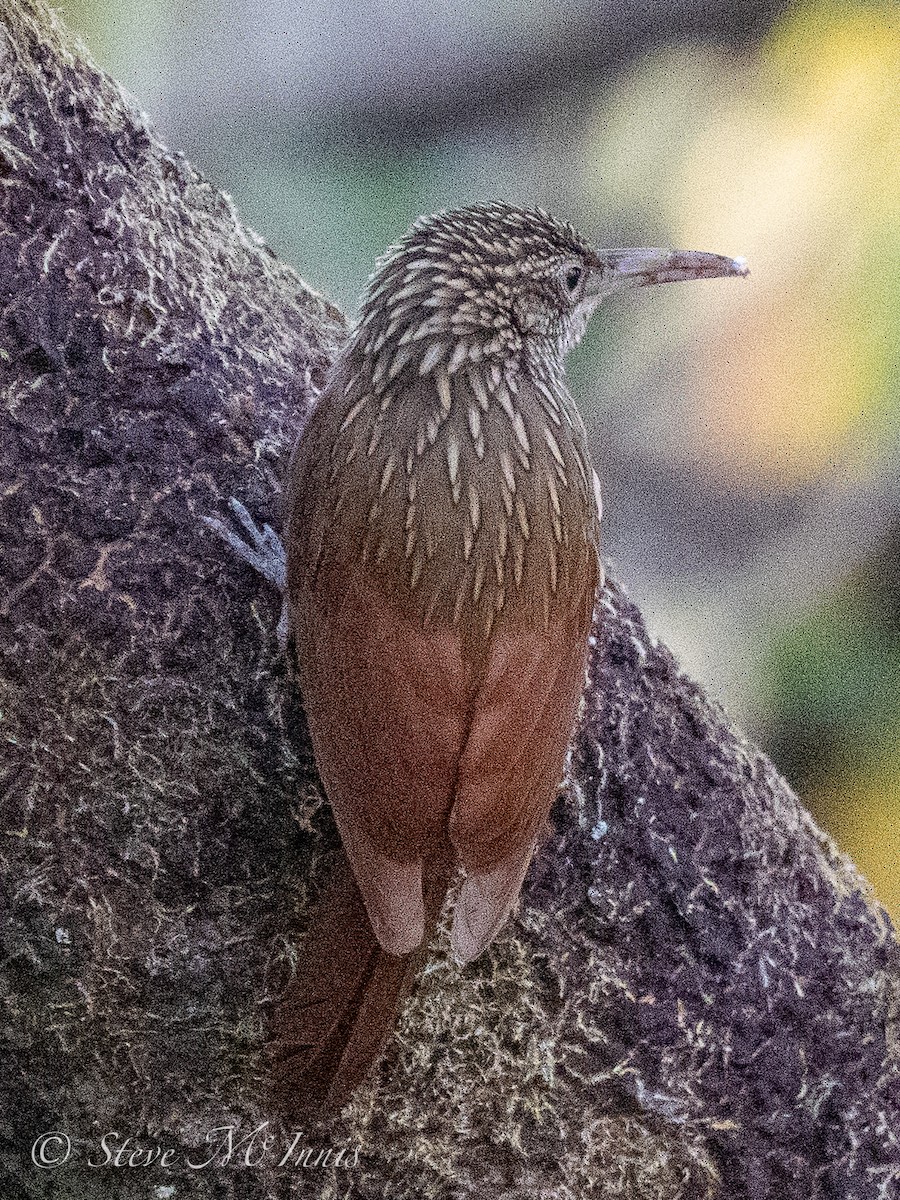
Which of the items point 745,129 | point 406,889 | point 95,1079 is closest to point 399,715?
point 406,889

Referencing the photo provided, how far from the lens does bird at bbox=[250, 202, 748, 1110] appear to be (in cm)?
120

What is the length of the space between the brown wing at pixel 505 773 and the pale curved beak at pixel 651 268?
52cm

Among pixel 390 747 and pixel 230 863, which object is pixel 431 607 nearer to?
pixel 390 747

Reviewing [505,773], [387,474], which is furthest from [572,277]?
[505,773]

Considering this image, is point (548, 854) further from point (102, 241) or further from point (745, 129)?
point (745, 129)

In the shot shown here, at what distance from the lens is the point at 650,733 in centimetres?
145

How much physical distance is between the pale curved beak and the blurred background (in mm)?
536

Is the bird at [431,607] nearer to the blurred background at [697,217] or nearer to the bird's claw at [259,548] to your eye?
the bird's claw at [259,548]

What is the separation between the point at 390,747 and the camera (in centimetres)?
120

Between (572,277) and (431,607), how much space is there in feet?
1.69
